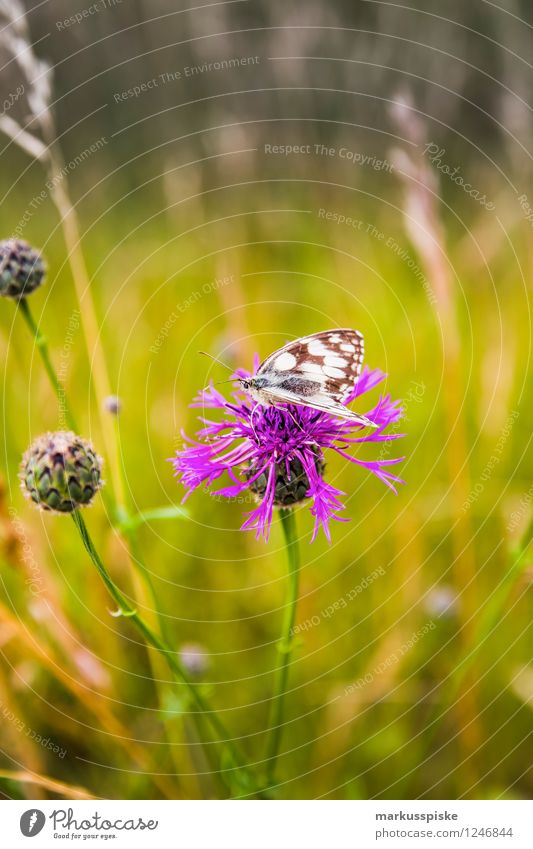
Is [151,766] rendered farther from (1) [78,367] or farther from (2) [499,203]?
(2) [499,203]

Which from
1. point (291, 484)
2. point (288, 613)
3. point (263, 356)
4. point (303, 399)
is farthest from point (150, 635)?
point (263, 356)

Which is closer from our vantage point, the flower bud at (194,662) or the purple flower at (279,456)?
the purple flower at (279,456)

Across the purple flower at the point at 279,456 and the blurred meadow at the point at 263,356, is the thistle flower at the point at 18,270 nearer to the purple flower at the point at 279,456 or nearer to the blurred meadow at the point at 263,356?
the blurred meadow at the point at 263,356

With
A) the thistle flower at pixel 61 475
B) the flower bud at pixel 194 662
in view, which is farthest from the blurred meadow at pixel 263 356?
the thistle flower at pixel 61 475

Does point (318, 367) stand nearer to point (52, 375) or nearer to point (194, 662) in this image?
point (52, 375)

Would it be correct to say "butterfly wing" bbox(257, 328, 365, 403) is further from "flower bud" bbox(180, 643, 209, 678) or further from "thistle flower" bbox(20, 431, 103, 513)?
"flower bud" bbox(180, 643, 209, 678)
